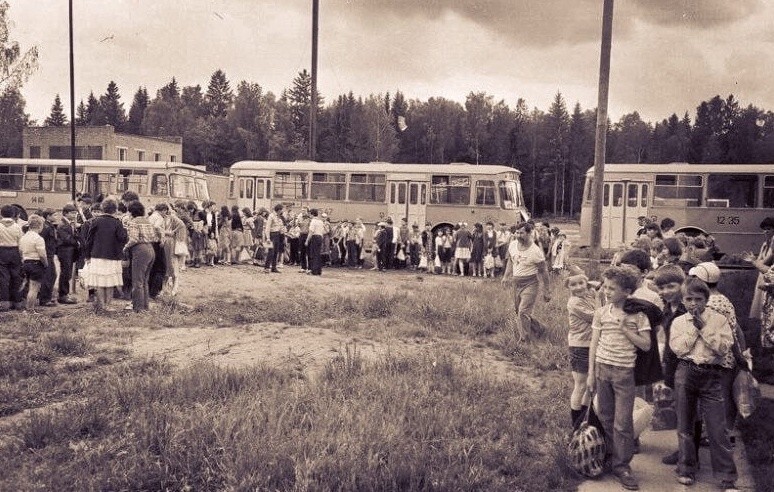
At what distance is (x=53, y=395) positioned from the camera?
6.48m

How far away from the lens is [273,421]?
5340mm

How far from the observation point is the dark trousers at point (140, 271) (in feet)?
35.0

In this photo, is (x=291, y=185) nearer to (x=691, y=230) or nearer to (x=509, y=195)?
(x=509, y=195)

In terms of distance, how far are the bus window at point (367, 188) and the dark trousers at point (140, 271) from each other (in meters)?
14.0

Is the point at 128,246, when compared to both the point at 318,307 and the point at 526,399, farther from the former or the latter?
the point at 526,399

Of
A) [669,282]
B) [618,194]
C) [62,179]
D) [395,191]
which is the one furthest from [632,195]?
[62,179]

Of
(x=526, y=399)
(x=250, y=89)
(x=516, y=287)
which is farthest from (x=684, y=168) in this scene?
(x=250, y=89)

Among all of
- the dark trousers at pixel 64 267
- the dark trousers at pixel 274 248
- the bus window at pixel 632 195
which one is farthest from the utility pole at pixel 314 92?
the dark trousers at pixel 64 267

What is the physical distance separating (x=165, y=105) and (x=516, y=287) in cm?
11087

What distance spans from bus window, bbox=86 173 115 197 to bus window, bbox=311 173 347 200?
9.26m

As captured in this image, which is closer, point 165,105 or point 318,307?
→ point 318,307

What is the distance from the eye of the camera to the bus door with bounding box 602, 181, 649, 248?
23.3m

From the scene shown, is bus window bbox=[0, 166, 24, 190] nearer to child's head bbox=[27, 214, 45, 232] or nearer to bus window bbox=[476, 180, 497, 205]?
bus window bbox=[476, 180, 497, 205]

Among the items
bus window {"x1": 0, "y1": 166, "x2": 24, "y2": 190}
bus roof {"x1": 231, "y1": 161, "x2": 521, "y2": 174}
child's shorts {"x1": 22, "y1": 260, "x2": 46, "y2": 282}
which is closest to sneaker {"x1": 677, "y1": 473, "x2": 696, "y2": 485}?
child's shorts {"x1": 22, "y1": 260, "x2": 46, "y2": 282}
